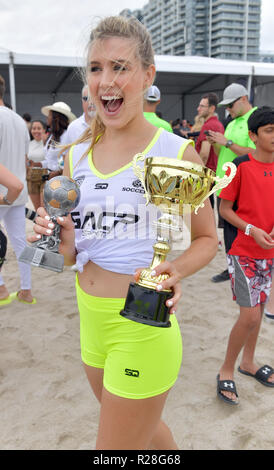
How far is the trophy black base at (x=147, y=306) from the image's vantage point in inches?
38.9

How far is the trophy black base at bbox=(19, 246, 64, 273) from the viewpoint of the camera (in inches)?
43.5

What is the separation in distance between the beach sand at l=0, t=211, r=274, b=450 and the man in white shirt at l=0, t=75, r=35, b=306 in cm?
22

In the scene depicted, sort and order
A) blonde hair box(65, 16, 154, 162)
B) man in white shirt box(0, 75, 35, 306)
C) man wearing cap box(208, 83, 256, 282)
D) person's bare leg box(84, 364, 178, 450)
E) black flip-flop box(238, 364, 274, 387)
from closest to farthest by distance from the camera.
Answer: blonde hair box(65, 16, 154, 162) → person's bare leg box(84, 364, 178, 450) → black flip-flop box(238, 364, 274, 387) → man in white shirt box(0, 75, 35, 306) → man wearing cap box(208, 83, 256, 282)

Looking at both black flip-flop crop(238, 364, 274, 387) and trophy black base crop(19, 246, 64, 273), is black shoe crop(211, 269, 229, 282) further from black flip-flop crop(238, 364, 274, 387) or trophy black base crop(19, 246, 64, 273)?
trophy black base crop(19, 246, 64, 273)

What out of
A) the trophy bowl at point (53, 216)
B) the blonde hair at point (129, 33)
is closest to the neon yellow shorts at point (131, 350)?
the trophy bowl at point (53, 216)

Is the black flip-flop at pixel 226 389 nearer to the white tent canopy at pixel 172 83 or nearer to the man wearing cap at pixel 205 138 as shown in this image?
the man wearing cap at pixel 205 138

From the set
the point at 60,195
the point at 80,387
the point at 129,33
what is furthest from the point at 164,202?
the point at 80,387

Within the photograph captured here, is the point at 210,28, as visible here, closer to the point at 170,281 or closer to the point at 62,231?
the point at 62,231

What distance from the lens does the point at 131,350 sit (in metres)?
1.21

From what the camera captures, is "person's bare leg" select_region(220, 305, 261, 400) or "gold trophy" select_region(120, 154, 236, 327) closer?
"gold trophy" select_region(120, 154, 236, 327)

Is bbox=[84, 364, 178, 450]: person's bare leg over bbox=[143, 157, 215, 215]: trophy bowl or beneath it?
beneath

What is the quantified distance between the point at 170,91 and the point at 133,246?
21417mm

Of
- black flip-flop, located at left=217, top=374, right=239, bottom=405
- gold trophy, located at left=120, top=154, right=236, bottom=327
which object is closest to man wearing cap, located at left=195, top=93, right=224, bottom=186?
black flip-flop, located at left=217, top=374, right=239, bottom=405

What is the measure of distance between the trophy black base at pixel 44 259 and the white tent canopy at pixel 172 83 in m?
10.6
